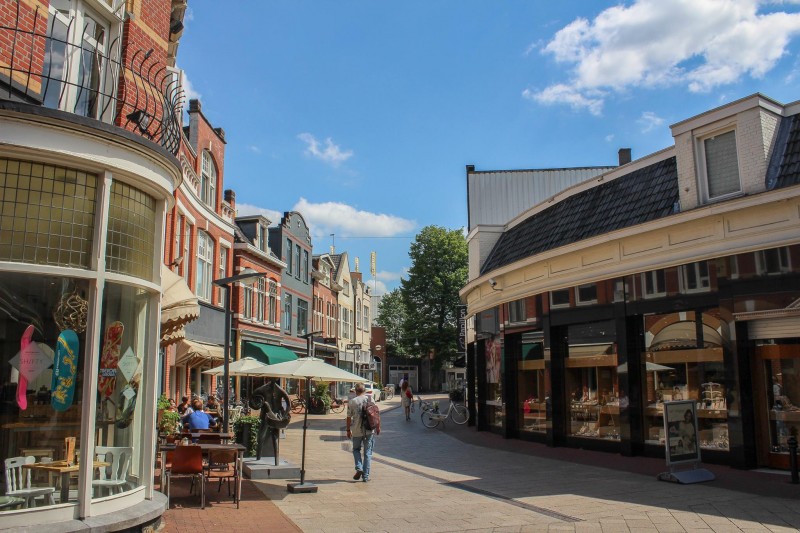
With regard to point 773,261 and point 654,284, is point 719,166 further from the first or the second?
point 654,284

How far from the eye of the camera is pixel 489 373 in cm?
2130

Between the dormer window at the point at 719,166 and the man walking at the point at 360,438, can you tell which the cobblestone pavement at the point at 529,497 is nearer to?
the man walking at the point at 360,438

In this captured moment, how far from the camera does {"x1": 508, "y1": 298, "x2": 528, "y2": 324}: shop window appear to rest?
59.4 feet

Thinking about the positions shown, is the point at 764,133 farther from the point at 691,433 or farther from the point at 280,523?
the point at 280,523

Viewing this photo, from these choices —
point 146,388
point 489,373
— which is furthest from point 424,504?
point 489,373

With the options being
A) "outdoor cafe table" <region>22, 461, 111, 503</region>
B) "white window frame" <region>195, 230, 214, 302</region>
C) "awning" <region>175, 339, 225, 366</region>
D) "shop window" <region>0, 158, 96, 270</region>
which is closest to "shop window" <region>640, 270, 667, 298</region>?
"shop window" <region>0, 158, 96, 270</region>

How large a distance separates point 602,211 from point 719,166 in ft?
10.5

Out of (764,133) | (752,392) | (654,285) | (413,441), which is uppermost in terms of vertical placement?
(764,133)

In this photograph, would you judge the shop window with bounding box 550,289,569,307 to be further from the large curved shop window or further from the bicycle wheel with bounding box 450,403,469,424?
the large curved shop window

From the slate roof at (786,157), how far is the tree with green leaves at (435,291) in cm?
4296

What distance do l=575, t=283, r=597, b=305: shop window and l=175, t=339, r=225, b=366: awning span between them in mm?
12263

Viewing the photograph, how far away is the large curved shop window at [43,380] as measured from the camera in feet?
19.9

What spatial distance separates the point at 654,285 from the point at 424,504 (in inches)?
276

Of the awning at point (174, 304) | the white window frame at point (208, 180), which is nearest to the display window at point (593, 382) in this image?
the awning at point (174, 304)
